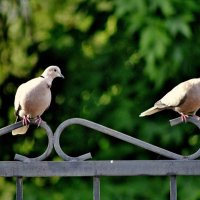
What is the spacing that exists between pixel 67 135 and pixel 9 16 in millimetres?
1071

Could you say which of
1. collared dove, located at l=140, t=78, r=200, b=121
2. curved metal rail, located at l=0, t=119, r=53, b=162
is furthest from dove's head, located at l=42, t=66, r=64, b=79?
curved metal rail, located at l=0, t=119, r=53, b=162

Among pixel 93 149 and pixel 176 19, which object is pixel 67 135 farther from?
pixel 176 19

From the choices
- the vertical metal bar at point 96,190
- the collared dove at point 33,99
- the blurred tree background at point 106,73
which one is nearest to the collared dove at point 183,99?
the collared dove at point 33,99

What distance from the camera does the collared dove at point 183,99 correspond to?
12.5 ft

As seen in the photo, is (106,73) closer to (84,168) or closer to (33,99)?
(33,99)

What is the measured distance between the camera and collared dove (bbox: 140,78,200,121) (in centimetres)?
382

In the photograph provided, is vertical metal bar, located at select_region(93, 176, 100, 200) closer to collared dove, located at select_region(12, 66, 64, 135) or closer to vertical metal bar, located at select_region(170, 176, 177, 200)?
vertical metal bar, located at select_region(170, 176, 177, 200)

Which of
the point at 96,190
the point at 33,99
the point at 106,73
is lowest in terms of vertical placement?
the point at 96,190

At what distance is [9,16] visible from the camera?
7469mm

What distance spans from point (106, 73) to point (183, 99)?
10.0ft

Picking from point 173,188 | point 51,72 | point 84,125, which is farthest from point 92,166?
point 51,72

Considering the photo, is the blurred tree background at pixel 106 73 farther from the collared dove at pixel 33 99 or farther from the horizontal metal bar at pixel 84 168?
the horizontal metal bar at pixel 84 168

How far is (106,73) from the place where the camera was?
692 cm

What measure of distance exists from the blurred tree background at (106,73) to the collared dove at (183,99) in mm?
2214
